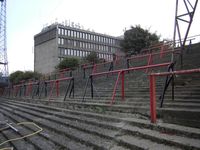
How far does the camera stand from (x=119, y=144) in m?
4.58

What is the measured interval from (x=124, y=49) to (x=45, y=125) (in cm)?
2893

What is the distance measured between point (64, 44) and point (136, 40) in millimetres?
49330

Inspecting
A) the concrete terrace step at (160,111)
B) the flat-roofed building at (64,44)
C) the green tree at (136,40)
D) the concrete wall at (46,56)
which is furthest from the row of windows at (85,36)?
the concrete terrace step at (160,111)

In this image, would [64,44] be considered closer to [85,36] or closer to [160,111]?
[85,36]

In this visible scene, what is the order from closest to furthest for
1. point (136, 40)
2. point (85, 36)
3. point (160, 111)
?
point (160, 111)
point (136, 40)
point (85, 36)

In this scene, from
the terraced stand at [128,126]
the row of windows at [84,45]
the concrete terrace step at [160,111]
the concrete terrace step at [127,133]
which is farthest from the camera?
the row of windows at [84,45]

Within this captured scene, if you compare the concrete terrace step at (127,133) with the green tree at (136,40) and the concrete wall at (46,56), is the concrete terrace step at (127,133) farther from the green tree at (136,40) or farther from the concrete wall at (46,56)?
the concrete wall at (46,56)

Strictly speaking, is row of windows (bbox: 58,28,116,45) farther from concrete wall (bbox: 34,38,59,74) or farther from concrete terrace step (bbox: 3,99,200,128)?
concrete terrace step (bbox: 3,99,200,128)

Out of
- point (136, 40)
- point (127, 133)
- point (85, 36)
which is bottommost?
point (127, 133)

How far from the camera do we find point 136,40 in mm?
35094

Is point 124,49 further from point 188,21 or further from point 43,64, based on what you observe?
Result: point 43,64

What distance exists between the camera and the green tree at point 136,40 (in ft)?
115

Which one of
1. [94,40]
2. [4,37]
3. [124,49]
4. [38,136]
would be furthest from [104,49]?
[38,136]

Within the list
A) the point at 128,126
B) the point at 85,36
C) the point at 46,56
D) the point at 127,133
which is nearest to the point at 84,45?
the point at 85,36
